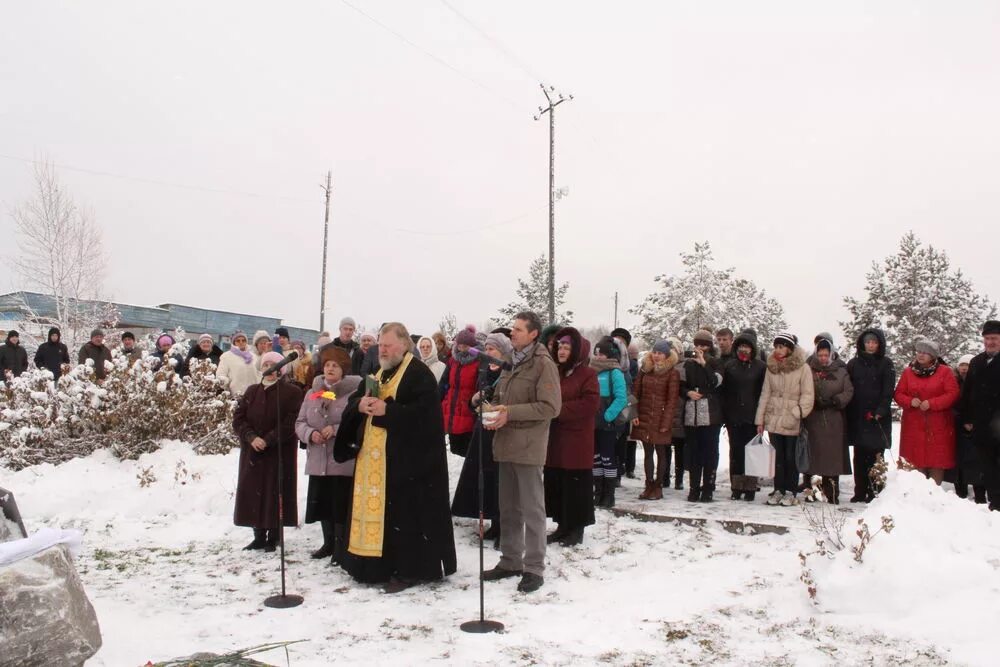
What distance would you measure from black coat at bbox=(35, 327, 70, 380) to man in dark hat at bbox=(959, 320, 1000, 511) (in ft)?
45.6

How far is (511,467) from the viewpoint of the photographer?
229 inches

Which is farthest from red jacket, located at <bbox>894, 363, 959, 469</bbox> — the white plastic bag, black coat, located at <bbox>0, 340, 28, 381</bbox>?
black coat, located at <bbox>0, 340, 28, 381</bbox>

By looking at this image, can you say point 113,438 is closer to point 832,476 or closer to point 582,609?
point 582,609

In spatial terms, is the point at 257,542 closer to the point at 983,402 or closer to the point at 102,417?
the point at 102,417

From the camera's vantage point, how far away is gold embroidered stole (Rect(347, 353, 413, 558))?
5629 millimetres

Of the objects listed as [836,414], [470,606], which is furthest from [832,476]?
[470,606]

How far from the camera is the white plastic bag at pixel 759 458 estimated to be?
26.2 feet

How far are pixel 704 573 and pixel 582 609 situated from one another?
122cm

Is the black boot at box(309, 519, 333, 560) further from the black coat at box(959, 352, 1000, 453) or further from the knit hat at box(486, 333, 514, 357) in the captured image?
the black coat at box(959, 352, 1000, 453)

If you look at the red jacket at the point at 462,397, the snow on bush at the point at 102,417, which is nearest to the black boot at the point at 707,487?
the red jacket at the point at 462,397

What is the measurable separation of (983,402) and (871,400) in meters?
1.06

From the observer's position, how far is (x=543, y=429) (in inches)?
226

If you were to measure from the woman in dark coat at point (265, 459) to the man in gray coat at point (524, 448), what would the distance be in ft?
6.77

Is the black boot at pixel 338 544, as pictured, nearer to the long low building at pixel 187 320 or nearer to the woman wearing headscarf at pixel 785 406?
the woman wearing headscarf at pixel 785 406
